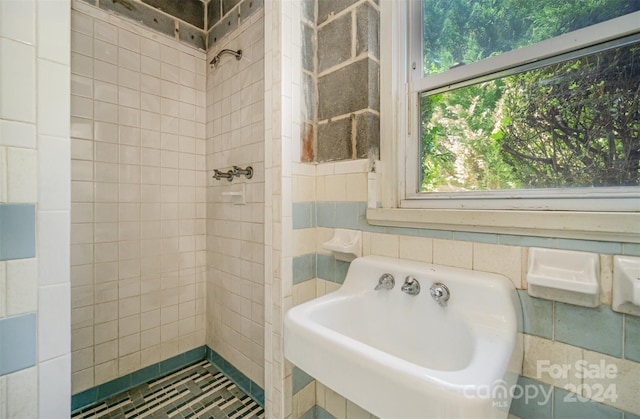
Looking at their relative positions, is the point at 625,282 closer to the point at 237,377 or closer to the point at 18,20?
the point at 18,20

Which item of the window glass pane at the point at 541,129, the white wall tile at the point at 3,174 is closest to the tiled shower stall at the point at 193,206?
the white wall tile at the point at 3,174

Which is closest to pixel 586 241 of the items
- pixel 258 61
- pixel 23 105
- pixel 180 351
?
pixel 23 105

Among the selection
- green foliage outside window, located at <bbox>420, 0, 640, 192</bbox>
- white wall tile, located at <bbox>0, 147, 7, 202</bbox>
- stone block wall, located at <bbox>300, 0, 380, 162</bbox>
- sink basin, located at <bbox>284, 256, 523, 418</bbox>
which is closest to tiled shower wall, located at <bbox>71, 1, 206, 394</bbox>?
stone block wall, located at <bbox>300, 0, 380, 162</bbox>

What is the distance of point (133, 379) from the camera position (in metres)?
1.54

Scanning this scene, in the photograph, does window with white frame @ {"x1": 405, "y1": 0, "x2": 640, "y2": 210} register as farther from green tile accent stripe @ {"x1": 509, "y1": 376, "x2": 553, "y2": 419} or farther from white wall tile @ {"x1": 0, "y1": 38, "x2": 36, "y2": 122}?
white wall tile @ {"x1": 0, "y1": 38, "x2": 36, "y2": 122}

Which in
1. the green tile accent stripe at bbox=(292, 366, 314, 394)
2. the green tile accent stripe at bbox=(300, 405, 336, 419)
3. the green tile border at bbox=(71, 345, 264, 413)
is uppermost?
the green tile accent stripe at bbox=(292, 366, 314, 394)

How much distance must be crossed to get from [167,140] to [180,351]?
1.38 m

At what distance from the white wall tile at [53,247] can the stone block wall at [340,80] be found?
81 centimetres

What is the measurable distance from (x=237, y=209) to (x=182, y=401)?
109 centimetres

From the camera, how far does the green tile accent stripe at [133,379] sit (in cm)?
138

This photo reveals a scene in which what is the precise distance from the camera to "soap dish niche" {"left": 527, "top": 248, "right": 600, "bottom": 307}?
2.01ft

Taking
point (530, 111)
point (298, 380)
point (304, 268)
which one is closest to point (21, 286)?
point (304, 268)

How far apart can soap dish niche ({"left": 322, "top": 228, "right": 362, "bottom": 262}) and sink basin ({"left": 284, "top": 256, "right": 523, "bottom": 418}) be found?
3.6 inches

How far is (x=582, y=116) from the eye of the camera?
76cm
